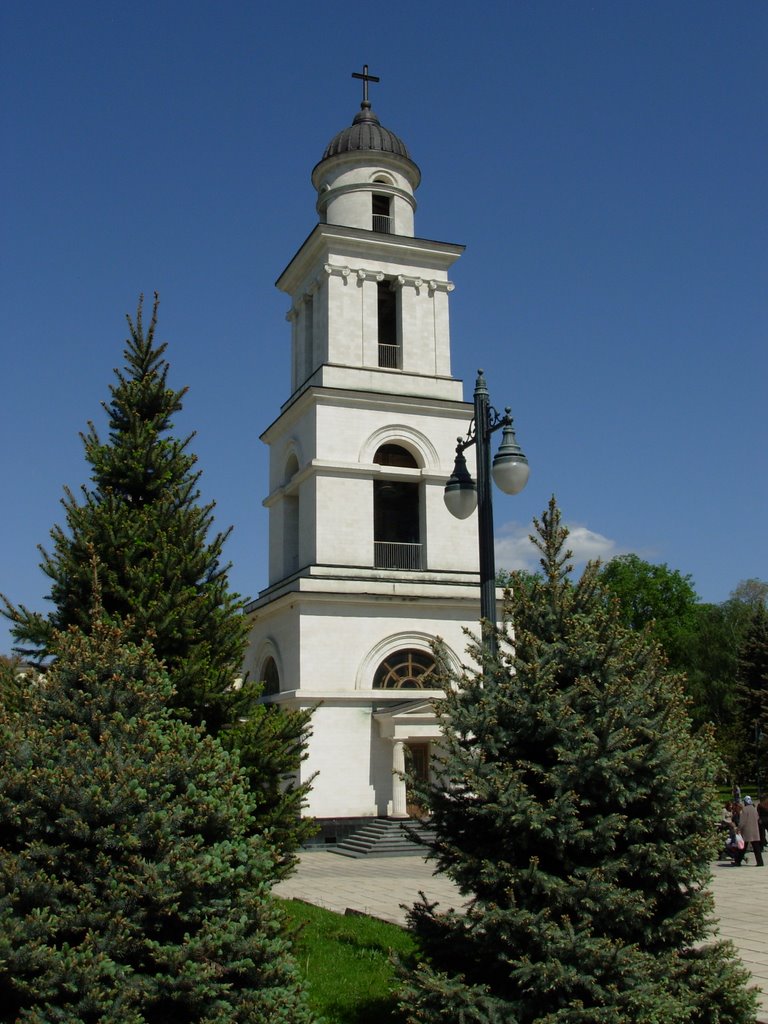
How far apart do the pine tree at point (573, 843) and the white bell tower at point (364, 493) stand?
16.2m

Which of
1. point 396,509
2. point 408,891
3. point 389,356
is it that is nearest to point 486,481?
point 408,891

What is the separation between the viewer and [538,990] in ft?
18.9

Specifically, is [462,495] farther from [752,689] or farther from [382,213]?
[752,689]

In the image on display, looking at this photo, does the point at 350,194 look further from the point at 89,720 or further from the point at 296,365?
the point at 89,720

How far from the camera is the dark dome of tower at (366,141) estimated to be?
96.9 ft

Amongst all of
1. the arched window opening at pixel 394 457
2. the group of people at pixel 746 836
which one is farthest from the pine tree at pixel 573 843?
the arched window opening at pixel 394 457

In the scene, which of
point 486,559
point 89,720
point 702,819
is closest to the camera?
point 89,720

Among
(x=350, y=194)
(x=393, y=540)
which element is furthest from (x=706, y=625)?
(x=350, y=194)

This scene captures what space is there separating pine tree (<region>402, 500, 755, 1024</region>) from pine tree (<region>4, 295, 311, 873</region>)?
370 cm

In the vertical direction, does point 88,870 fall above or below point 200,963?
above

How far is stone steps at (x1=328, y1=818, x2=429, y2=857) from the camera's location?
72.1 ft

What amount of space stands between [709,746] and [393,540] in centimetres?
2144

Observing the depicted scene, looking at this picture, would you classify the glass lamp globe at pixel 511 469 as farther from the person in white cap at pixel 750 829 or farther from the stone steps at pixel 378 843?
the stone steps at pixel 378 843

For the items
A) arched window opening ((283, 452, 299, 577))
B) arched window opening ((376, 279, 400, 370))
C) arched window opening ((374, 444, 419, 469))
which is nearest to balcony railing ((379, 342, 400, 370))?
arched window opening ((376, 279, 400, 370))
